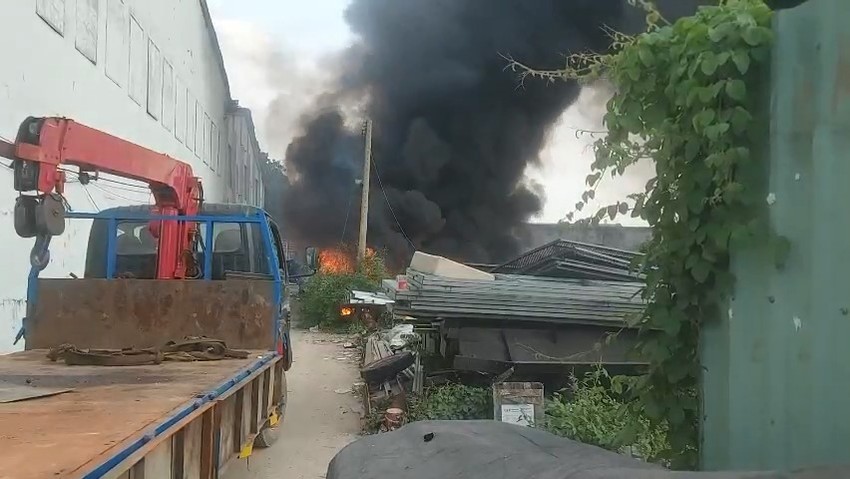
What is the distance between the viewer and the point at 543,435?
7.45 feet

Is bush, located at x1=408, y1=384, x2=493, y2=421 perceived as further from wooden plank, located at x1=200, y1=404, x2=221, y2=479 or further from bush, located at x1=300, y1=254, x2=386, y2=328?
bush, located at x1=300, y1=254, x2=386, y2=328

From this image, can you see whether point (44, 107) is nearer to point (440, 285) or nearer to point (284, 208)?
point (440, 285)

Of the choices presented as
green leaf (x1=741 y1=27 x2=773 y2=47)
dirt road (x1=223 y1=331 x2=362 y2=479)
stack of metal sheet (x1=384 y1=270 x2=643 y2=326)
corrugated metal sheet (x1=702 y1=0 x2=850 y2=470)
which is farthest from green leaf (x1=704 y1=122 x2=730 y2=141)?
stack of metal sheet (x1=384 y1=270 x2=643 y2=326)

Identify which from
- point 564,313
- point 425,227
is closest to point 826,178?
point 564,313

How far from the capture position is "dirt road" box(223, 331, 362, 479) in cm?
633

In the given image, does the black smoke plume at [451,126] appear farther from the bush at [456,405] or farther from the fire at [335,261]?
the bush at [456,405]

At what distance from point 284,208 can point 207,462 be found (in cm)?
2198

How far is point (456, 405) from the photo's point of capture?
733 cm

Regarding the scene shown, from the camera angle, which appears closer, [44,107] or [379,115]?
[44,107]

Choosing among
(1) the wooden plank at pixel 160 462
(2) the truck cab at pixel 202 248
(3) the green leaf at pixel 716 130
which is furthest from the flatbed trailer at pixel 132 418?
(3) the green leaf at pixel 716 130

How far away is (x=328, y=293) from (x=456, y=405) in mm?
11824

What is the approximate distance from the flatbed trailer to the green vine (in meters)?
1.87

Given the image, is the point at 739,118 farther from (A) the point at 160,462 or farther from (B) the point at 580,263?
(B) the point at 580,263

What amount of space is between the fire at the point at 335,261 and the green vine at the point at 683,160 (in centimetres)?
1842
